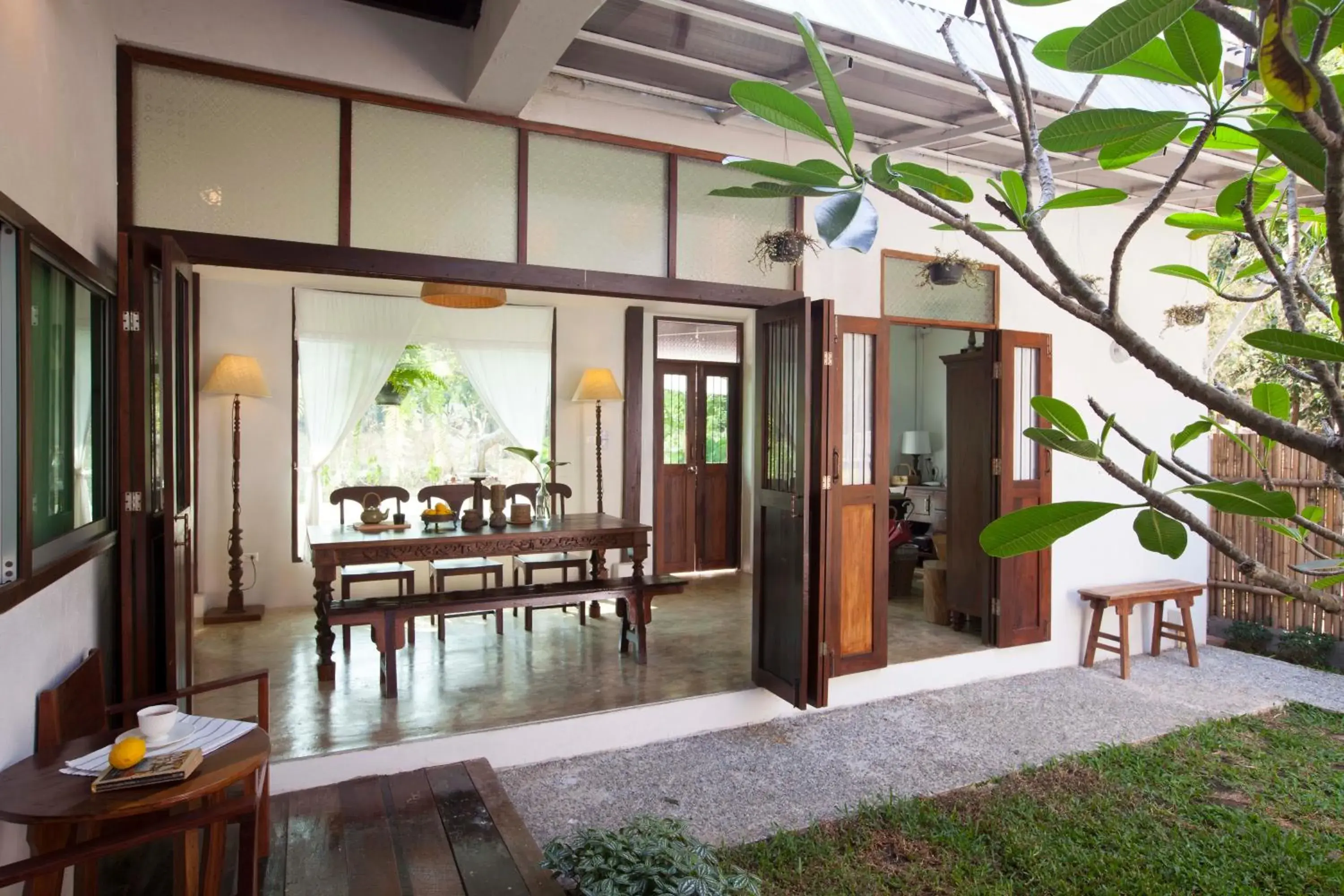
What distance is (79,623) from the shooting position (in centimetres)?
255

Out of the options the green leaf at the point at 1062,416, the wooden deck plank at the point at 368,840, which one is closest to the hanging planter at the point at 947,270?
the wooden deck plank at the point at 368,840

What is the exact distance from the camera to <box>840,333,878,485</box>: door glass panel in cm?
466

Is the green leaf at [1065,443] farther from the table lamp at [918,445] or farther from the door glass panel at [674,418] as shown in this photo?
the table lamp at [918,445]

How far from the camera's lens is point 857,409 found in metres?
4.74

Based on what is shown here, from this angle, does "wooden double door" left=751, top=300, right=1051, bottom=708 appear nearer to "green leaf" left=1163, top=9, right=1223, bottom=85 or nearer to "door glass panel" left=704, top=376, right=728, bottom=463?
"door glass panel" left=704, top=376, right=728, bottom=463

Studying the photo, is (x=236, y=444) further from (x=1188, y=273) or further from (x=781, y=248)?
(x=1188, y=273)

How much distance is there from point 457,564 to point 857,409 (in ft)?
10.4

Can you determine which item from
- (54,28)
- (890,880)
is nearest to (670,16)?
(54,28)

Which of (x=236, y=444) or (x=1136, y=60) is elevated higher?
(x=1136, y=60)

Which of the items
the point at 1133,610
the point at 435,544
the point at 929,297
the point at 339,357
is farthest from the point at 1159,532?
the point at 339,357

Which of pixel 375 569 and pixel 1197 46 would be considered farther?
pixel 375 569

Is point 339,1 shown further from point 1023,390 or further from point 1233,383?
point 1233,383

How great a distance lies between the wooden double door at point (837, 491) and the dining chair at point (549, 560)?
1.93m

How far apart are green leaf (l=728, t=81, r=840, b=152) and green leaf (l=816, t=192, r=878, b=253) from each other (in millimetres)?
39
